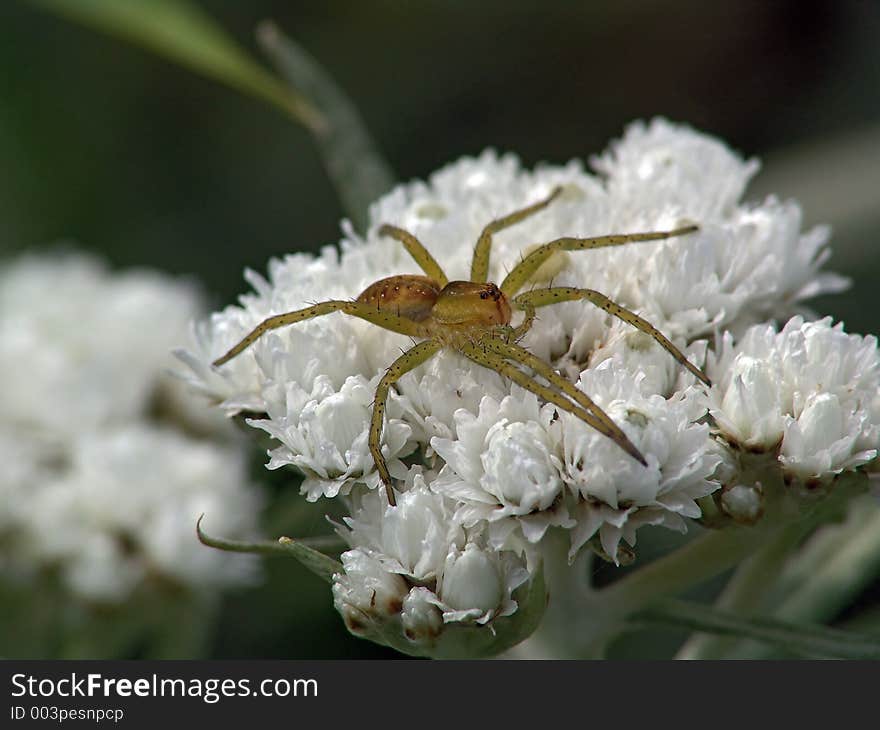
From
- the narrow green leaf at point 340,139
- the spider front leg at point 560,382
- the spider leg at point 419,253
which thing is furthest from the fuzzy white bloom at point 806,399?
the narrow green leaf at point 340,139

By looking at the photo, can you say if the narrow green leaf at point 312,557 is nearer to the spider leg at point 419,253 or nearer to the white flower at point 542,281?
the white flower at point 542,281

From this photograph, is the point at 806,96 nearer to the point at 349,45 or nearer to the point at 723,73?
the point at 723,73

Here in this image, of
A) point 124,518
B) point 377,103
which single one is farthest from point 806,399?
point 377,103

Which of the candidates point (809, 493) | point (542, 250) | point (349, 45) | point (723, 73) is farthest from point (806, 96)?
point (809, 493)

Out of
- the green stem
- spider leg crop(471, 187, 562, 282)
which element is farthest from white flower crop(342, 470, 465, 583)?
the green stem

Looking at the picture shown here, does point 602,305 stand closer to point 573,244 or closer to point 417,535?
point 573,244

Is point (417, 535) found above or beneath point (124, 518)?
beneath
